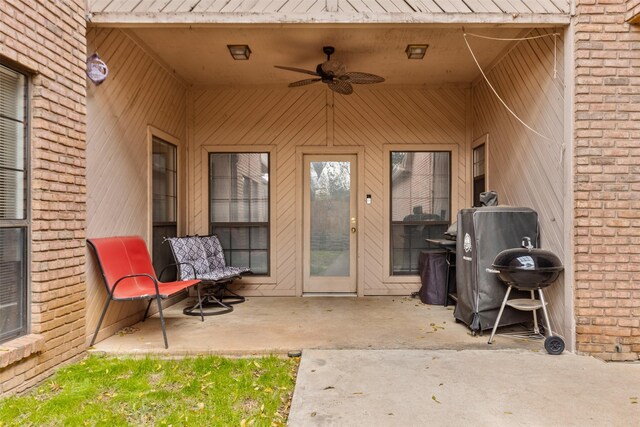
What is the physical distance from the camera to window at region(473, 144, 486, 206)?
561 centimetres

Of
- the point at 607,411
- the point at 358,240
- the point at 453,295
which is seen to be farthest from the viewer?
the point at 358,240

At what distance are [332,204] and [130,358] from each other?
3504 millimetres

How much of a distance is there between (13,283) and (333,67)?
137 inches

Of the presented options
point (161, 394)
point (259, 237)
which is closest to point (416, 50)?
point (259, 237)

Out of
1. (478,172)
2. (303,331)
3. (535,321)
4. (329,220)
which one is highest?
(478,172)

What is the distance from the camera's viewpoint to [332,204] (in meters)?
6.12

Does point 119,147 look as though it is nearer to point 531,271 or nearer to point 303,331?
point 303,331

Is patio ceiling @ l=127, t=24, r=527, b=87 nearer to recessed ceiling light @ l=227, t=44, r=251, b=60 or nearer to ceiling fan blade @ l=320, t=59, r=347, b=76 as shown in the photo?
recessed ceiling light @ l=227, t=44, r=251, b=60

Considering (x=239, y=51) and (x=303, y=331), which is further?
(x=239, y=51)

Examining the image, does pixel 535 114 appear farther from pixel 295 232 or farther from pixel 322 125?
pixel 295 232

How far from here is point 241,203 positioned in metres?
6.11

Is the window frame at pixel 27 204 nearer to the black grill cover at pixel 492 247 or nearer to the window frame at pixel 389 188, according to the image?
the black grill cover at pixel 492 247

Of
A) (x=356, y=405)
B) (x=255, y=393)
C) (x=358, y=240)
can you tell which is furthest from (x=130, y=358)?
(x=358, y=240)

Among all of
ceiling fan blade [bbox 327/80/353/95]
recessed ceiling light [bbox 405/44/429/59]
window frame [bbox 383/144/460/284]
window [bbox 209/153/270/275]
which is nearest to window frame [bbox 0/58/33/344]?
ceiling fan blade [bbox 327/80/353/95]
